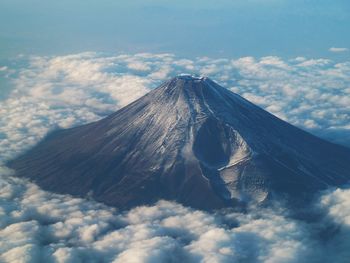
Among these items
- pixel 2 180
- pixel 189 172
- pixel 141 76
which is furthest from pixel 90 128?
pixel 141 76

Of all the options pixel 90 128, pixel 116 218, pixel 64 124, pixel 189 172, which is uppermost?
pixel 64 124

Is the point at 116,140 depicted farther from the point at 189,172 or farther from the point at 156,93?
the point at 189,172

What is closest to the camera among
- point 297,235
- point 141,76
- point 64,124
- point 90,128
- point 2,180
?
point 297,235

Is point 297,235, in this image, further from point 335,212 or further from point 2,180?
point 2,180

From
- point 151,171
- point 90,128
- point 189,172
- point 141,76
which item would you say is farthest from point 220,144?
point 141,76

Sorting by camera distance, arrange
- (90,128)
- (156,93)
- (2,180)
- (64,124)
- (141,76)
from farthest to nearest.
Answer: (141,76) < (64,124) < (90,128) < (156,93) < (2,180)

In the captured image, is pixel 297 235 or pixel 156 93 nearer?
pixel 297 235

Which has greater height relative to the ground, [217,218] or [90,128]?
[90,128]
